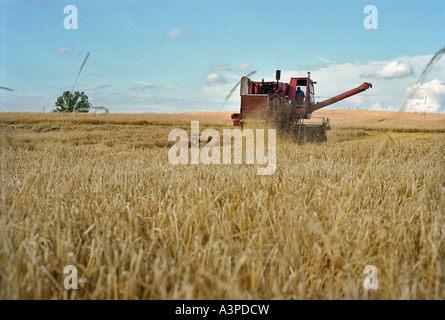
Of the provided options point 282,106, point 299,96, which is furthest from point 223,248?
point 299,96

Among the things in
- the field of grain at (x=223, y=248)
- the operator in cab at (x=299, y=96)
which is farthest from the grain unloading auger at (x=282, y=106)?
the field of grain at (x=223, y=248)

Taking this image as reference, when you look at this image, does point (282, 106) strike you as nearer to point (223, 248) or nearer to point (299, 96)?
point (299, 96)

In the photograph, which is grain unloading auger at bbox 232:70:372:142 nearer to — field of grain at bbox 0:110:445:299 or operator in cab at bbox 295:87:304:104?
operator in cab at bbox 295:87:304:104

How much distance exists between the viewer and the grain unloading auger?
427 inches

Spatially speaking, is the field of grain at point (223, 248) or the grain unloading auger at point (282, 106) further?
the grain unloading auger at point (282, 106)

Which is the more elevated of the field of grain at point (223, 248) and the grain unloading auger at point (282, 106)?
the grain unloading auger at point (282, 106)

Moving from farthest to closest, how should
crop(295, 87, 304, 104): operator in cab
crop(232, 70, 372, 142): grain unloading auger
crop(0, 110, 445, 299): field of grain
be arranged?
1. crop(295, 87, 304, 104): operator in cab
2. crop(232, 70, 372, 142): grain unloading auger
3. crop(0, 110, 445, 299): field of grain

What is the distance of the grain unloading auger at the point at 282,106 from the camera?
10836 millimetres

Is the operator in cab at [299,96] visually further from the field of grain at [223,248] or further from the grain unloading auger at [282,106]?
the field of grain at [223,248]

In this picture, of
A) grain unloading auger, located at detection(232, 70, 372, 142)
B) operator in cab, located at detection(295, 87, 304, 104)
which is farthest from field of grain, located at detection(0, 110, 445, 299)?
operator in cab, located at detection(295, 87, 304, 104)

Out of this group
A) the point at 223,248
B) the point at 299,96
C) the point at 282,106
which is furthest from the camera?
the point at 299,96

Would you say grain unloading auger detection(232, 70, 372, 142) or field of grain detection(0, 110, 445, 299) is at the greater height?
grain unloading auger detection(232, 70, 372, 142)

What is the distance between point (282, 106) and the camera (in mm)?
10977
